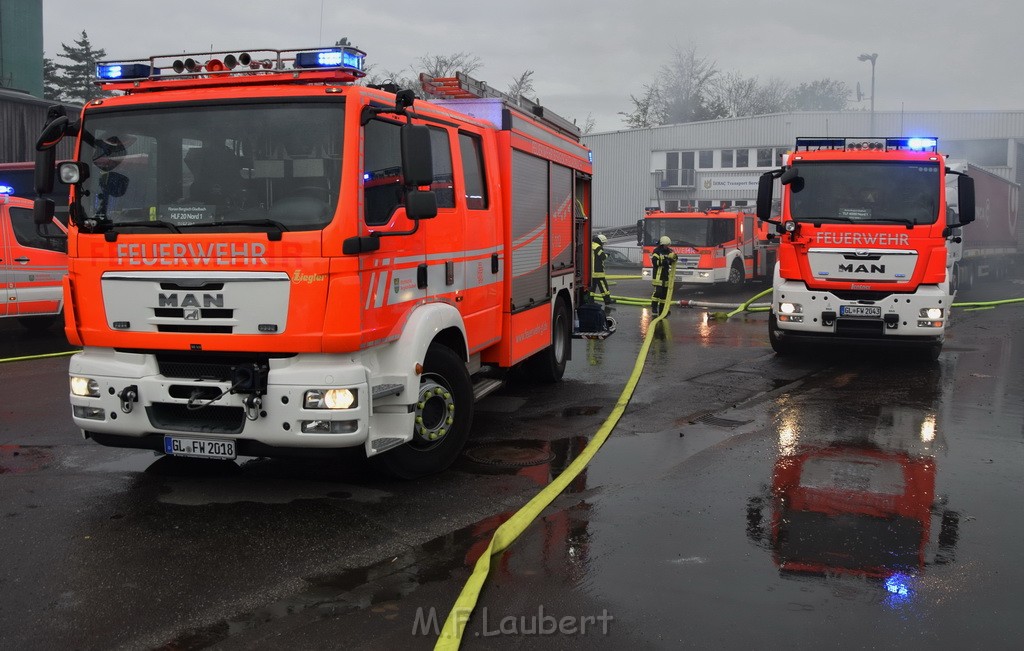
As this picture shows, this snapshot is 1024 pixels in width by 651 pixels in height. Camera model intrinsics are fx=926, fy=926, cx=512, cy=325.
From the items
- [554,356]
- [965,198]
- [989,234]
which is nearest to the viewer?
[554,356]

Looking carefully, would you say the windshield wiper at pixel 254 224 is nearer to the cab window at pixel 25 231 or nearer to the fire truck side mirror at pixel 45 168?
the fire truck side mirror at pixel 45 168

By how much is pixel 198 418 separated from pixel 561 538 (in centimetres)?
235

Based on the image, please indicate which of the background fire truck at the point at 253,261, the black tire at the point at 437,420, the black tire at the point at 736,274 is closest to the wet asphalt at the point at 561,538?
the black tire at the point at 437,420

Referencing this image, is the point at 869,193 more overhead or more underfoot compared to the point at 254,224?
more overhead

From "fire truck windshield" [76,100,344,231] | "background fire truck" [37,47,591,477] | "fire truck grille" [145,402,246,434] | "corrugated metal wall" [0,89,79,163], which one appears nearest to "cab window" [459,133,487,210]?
"background fire truck" [37,47,591,477]

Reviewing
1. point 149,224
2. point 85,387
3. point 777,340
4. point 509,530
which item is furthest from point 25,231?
point 509,530

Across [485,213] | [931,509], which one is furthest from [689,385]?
[931,509]

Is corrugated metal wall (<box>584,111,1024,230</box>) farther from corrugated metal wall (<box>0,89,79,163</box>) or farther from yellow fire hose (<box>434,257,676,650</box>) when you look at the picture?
yellow fire hose (<box>434,257,676,650</box>)

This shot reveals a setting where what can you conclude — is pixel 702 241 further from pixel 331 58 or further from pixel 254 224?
pixel 254 224

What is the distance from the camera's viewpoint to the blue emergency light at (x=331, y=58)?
19.0 ft

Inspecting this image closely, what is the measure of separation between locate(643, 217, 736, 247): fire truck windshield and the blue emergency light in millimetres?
21438

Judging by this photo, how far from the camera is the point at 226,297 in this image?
215 inches

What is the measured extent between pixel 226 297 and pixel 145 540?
1436 millimetres

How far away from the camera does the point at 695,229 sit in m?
26.6
